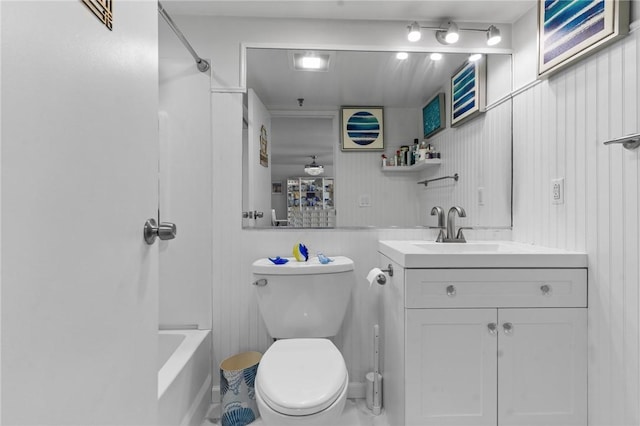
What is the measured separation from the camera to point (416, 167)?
5.84ft

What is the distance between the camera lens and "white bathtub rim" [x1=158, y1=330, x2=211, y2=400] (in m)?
1.22

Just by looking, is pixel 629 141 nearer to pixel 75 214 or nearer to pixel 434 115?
pixel 434 115

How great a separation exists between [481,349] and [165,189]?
5.47 feet

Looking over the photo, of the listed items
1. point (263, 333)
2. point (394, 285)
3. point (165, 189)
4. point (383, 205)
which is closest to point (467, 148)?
point (383, 205)

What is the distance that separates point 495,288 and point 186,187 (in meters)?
1.54

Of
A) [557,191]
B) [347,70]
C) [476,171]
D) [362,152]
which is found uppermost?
[347,70]

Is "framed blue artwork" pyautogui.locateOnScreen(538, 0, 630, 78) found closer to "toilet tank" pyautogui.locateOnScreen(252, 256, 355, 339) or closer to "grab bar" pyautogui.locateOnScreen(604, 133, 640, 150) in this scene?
"grab bar" pyautogui.locateOnScreen(604, 133, 640, 150)

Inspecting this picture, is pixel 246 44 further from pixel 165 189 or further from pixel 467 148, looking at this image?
pixel 467 148

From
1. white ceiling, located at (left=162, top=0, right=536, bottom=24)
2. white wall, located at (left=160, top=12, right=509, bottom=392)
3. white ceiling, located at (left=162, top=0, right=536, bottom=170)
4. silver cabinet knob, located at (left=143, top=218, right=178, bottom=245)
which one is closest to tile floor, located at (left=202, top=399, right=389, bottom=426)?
white wall, located at (left=160, top=12, right=509, bottom=392)

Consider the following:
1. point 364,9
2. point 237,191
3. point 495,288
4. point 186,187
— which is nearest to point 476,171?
point 495,288

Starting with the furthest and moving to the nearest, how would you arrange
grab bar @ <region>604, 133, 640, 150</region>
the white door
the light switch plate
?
1. the light switch plate
2. grab bar @ <region>604, 133, 640, 150</region>
3. the white door

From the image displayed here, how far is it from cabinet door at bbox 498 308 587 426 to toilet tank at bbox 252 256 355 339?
70cm

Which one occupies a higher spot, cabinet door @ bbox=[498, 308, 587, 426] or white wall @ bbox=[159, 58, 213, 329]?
white wall @ bbox=[159, 58, 213, 329]

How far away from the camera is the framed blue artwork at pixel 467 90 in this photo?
177cm
